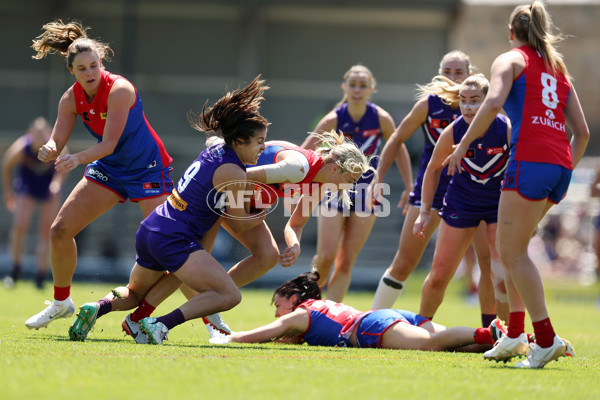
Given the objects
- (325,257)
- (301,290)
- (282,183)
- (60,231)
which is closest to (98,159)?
(60,231)

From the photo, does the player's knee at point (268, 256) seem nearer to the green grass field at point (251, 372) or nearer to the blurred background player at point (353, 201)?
the green grass field at point (251, 372)

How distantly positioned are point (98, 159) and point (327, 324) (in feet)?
6.64

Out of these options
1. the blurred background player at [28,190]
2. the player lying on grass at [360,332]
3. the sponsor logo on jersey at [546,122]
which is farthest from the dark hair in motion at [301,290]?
the blurred background player at [28,190]

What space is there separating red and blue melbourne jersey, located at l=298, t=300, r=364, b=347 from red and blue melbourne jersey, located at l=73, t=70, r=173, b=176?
1.65 metres

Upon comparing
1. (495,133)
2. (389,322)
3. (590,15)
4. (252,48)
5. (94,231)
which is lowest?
(94,231)

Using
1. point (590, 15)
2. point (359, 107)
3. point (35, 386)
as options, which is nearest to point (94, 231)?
point (359, 107)

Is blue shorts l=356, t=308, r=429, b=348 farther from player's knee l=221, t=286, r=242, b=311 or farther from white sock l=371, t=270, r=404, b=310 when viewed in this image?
white sock l=371, t=270, r=404, b=310

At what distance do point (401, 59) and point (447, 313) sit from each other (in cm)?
1082

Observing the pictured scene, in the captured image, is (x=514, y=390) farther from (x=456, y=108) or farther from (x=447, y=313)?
(x=447, y=313)

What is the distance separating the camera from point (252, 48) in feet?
64.8

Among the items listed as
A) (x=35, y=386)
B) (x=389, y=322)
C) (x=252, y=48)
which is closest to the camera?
(x=35, y=386)

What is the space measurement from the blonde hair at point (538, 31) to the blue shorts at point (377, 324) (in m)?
2.02

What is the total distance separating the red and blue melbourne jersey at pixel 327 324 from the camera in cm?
590

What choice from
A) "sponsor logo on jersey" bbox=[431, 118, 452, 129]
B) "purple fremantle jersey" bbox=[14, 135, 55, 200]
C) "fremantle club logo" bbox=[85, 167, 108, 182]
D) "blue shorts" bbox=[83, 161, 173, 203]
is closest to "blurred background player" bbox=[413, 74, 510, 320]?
"sponsor logo on jersey" bbox=[431, 118, 452, 129]
